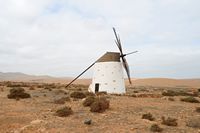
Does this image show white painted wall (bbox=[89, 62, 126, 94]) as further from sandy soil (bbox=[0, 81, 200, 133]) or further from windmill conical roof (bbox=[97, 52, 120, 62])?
sandy soil (bbox=[0, 81, 200, 133])

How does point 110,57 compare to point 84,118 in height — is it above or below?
above

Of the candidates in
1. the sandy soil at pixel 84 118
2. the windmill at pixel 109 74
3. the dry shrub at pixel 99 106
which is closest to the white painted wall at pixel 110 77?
the windmill at pixel 109 74

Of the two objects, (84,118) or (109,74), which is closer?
(84,118)

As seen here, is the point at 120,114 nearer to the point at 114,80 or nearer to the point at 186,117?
the point at 186,117

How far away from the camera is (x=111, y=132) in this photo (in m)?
14.2

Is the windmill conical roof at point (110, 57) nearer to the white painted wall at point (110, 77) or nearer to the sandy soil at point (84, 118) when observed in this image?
the white painted wall at point (110, 77)

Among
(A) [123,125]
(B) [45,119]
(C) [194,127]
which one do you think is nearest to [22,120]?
(B) [45,119]

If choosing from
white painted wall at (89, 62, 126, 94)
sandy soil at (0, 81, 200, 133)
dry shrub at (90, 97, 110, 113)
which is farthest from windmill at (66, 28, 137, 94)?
dry shrub at (90, 97, 110, 113)

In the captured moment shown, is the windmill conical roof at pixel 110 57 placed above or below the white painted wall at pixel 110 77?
above

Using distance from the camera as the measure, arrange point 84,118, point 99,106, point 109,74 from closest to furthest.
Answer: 1. point 84,118
2. point 99,106
3. point 109,74

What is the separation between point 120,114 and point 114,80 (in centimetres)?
1606

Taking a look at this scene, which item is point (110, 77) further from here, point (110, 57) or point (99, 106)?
point (99, 106)

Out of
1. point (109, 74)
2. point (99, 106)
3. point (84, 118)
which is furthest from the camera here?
point (109, 74)

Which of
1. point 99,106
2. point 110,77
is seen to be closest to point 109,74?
point 110,77
